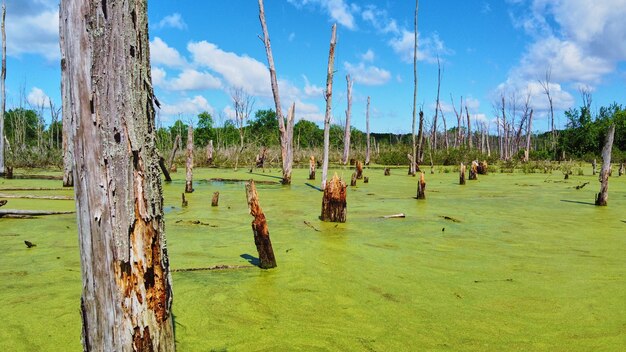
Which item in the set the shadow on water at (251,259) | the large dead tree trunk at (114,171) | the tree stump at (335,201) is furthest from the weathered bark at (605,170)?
the large dead tree trunk at (114,171)

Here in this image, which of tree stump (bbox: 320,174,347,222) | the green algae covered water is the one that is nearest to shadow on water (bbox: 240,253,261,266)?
the green algae covered water

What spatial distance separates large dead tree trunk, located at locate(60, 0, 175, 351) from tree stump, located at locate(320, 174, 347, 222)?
4359 mm

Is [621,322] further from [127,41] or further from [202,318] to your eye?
[127,41]

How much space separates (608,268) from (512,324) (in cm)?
174

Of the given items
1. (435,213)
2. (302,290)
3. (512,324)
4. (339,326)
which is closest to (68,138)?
(435,213)

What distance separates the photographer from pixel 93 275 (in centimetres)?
154

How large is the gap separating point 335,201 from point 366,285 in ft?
8.88

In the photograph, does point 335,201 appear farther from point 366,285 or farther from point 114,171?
point 114,171

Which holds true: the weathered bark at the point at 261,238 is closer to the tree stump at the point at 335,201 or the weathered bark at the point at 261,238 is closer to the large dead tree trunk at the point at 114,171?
the large dead tree trunk at the point at 114,171

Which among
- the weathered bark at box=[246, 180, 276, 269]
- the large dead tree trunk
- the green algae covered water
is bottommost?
the green algae covered water

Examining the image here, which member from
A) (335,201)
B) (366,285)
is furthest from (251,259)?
(335,201)

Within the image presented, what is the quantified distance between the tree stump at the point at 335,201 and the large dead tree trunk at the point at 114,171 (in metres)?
4.36

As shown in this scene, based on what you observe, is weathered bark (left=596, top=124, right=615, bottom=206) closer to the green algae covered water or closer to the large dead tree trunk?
the green algae covered water

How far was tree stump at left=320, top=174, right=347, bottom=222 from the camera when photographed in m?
5.90
